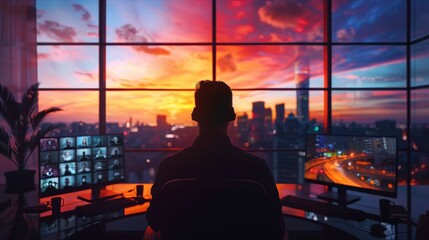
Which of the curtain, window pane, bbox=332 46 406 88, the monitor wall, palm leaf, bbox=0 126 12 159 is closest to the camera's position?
the monitor wall

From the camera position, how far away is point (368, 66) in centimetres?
369

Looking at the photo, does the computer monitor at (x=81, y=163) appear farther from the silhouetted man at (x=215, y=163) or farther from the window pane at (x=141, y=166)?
the silhouetted man at (x=215, y=163)

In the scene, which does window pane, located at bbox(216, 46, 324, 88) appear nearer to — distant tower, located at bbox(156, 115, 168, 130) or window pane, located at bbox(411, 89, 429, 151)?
distant tower, located at bbox(156, 115, 168, 130)

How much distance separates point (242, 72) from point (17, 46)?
285 cm

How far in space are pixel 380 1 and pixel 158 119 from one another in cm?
334

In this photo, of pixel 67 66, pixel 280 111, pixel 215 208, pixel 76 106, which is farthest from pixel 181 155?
pixel 67 66

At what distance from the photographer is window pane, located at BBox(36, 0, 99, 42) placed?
142 inches

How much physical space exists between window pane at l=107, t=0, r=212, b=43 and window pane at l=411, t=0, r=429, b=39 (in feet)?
8.72

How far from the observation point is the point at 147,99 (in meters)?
3.74

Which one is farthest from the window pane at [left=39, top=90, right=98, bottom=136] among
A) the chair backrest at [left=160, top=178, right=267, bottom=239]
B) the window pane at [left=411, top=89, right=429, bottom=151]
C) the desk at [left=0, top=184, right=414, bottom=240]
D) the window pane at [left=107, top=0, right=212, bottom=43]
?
the window pane at [left=411, top=89, right=429, bottom=151]

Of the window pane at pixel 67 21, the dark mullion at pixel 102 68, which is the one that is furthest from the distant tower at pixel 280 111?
the window pane at pixel 67 21

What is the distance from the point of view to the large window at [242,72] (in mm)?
3566

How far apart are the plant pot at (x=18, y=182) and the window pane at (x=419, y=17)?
473cm

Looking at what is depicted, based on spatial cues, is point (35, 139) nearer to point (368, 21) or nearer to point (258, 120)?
point (258, 120)
